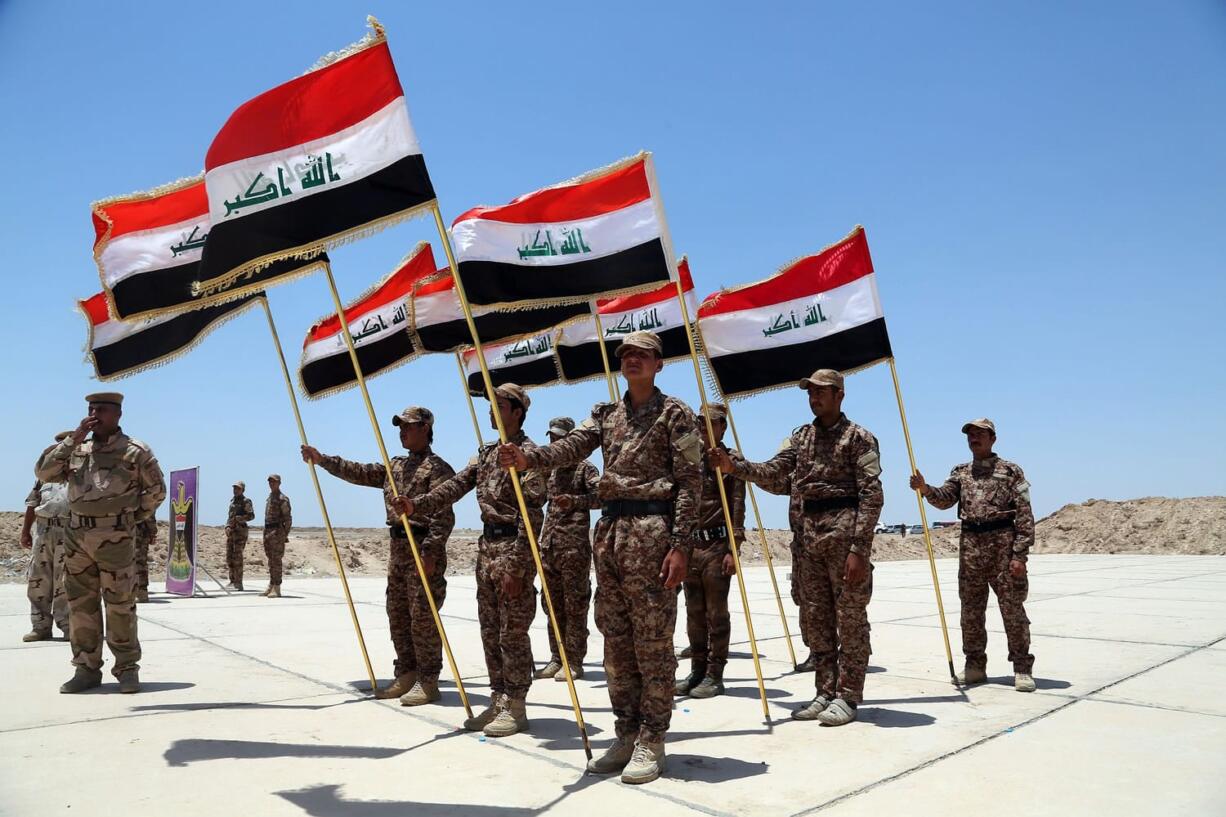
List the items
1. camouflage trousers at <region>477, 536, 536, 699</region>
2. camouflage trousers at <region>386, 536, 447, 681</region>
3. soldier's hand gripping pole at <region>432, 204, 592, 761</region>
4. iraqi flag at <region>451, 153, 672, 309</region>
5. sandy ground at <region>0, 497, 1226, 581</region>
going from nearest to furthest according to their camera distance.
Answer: soldier's hand gripping pole at <region>432, 204, 592, 761</region> < camouflage trousers at <region>477, 536, 536, 699</region> < iraqi flag at <region>451, 153, 672, 309</region> < camouflage trousers at <region>386, 536, 447, 681</region> < sandy ground at <region>0, 497, 1226, 581</region>

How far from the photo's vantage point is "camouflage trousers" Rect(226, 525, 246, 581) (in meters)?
17.4

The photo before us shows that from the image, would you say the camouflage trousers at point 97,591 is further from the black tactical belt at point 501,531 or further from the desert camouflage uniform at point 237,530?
the desert camouflage uniform at point 237,530

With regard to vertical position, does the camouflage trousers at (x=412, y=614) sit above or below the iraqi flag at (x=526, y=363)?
below

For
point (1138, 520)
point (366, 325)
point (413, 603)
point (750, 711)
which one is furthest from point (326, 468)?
point (1138, 520)

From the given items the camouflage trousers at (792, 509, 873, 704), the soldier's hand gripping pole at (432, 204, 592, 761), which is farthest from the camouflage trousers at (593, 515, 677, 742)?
the camouflage trousers at (792, 509, 873, 704)

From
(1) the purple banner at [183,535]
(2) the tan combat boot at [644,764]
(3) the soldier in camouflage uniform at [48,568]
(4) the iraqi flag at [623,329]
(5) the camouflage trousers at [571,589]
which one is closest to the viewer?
(2) the tan combat boot at [644,764]

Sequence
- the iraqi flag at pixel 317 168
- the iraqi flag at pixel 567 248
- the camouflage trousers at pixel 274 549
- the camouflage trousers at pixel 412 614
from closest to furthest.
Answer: the iraqi flag at pixel 317 168 → the iraqi flag at pixel 567 248 → the camouflage trousers at pixel 412 614 → the camouflage trousers at pixel 274 549

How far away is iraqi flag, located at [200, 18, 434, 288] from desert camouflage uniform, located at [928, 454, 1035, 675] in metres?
4.94

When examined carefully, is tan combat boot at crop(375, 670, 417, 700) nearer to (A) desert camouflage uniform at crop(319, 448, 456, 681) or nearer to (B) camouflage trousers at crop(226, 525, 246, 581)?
(A) desert camouflage uniform at crop(319, 448, 456, 681)

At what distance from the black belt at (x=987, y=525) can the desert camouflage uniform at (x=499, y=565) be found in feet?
12.3

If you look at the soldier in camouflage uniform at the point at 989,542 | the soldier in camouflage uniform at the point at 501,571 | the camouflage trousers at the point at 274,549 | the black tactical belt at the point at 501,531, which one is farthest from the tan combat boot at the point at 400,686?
the camouflage trousers at the point at 274,549

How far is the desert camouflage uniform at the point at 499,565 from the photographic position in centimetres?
557

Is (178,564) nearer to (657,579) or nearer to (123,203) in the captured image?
(123,203)

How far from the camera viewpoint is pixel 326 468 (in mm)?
6559
